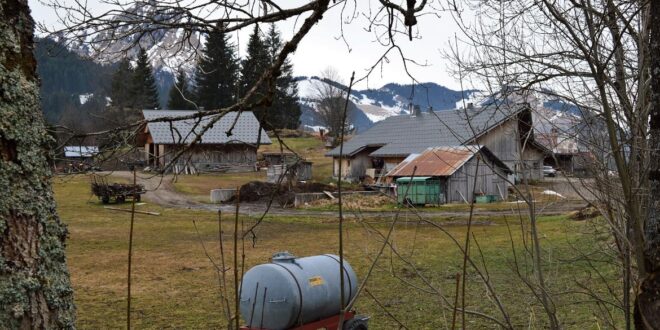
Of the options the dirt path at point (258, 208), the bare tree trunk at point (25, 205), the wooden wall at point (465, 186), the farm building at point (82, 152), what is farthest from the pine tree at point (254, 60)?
the wooden wall at point (465, 186)

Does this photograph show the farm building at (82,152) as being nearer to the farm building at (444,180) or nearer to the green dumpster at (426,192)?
the farm building at (444,180)

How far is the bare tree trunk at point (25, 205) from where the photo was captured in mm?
1458

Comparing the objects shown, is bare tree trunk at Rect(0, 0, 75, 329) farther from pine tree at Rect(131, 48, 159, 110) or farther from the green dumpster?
pine tree at Rect(131, 48, 159, 110)

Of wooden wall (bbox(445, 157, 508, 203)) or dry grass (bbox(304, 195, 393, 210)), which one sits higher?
wooden wall (bbox(445, 157, 508, 203))

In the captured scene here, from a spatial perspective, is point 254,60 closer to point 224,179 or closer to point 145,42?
point 145,42

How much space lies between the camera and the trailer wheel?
664cm

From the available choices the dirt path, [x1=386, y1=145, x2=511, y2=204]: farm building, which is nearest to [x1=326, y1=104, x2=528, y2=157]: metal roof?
[x1=386, y1=145, x2=511, y2=204]: farm building

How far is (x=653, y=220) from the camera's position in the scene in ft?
9.77

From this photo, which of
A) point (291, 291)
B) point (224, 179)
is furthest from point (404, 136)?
point (291, 291)

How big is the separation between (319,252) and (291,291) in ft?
25.5

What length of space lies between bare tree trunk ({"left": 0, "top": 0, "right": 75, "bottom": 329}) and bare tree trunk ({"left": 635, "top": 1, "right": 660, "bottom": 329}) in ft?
7.68

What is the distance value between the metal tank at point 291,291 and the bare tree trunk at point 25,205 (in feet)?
14.8

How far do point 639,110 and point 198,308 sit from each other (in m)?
7.07

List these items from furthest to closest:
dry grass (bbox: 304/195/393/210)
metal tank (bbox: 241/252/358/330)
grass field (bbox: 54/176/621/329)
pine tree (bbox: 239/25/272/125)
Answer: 1. dry grass (bbox: 304/195/393/210)
2. grass field (bbox: 54/176/621/329)
3. metal tank (bbox: 241/252/358/330)
4. pine tree (bbox: 239/25/272/125)
